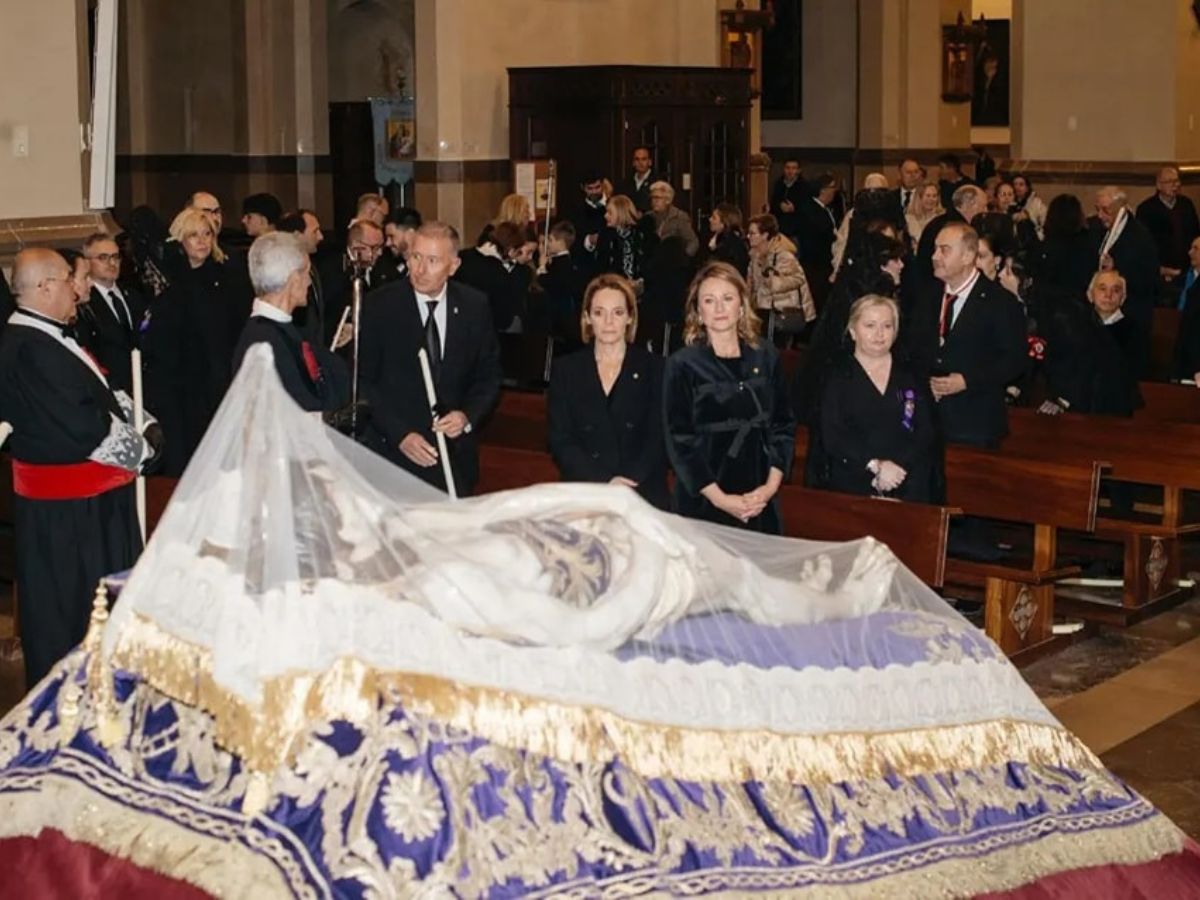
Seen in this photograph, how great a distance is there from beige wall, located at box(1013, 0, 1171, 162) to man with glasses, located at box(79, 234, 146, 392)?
44.9ft

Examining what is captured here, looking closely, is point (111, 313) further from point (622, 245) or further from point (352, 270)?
point (622, 245)

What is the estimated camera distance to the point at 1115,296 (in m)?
10.5

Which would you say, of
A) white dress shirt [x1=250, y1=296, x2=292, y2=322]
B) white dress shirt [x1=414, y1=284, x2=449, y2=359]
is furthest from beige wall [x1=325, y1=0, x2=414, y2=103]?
white dress shirt [x1=250, y1=296, x2=292, y2=322]

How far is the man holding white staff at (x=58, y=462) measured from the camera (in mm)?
6953

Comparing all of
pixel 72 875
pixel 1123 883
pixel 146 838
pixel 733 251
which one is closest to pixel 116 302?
pixel 72 875

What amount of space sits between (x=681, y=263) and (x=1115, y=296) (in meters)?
4.49

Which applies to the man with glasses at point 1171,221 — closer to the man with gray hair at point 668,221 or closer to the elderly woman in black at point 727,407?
the man with gray hair at point 668,221

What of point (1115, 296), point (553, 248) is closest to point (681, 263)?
point (553, 248)

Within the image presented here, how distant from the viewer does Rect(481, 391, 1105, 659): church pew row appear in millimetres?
8234

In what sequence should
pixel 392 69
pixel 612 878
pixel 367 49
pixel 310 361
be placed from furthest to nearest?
pixel 367 49 < pixel 392 69 < pixel 310 361 < pixel 612 878

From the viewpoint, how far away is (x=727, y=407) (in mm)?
7082

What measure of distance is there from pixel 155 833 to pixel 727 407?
2.85m

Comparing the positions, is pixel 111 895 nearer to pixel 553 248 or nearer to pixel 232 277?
pixel 232 277

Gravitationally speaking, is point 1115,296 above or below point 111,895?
above
